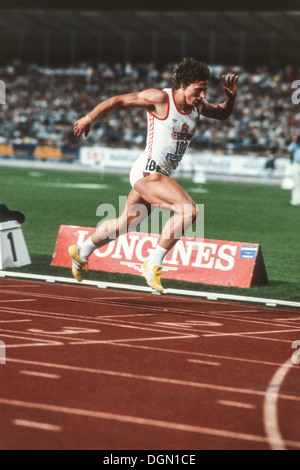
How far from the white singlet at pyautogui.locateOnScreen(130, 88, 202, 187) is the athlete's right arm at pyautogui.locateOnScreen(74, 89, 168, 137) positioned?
0.08 meters

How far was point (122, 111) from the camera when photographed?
51.2m

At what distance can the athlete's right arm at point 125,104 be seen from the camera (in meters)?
7.89

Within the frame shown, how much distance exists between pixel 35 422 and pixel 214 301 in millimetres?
5078

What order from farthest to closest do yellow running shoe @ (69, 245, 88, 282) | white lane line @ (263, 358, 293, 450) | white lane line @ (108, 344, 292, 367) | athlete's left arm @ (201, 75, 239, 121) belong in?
1. yellow running shoe @ (69, 245, 88, 282)
2. athlete's left arm @ (201, 75, 239, 121)
3. white lane line @ (108, 344, 292, 367)
4. white lane line @ (263, 358, 293, 450)

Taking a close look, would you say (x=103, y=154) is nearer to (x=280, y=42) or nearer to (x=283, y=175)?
(x=283, y=175)

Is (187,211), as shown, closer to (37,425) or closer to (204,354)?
(204,354)

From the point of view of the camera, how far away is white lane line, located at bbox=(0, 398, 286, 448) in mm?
4199

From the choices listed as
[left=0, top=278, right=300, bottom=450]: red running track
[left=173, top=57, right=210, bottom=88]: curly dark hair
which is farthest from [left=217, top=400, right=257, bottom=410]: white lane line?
[left=173, top=57, right=210, bottom=88]: curly dark hair

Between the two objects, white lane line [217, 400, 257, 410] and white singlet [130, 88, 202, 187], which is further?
white singlet [130, 88, 202, 187]

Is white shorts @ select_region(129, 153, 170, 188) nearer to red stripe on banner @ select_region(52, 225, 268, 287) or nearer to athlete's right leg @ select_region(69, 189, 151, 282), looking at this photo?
athlete's right leg @ select_region(69, 189, 151, 282)

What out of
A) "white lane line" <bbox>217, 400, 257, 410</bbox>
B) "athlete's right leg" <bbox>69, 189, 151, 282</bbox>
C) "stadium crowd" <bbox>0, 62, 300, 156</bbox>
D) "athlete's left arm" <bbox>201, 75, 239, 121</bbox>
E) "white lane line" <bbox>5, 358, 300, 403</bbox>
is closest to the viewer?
"white lane line" <bbox>217, 400, 257, 410</bbox>

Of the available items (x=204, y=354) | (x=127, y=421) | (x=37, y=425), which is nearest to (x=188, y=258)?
(x=204, y=354)

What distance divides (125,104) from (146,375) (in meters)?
3.46
